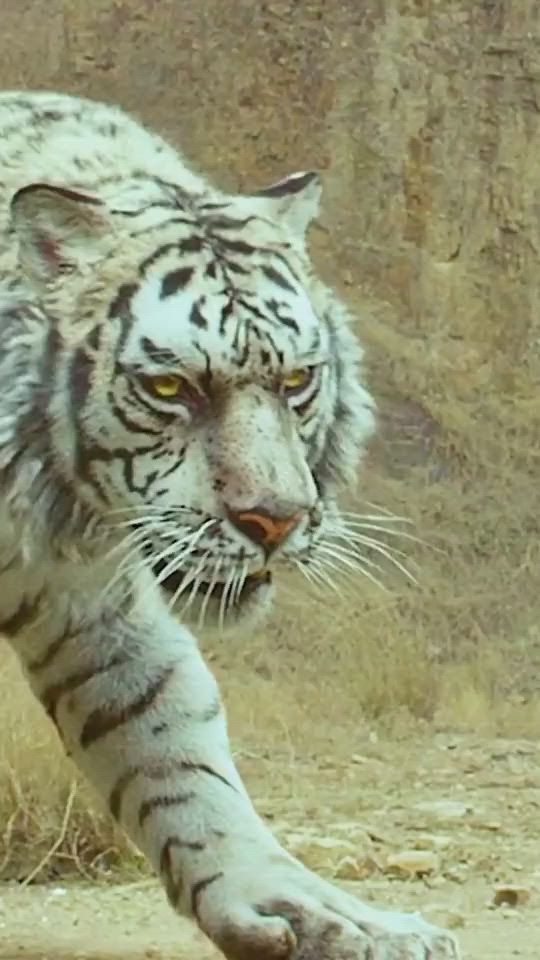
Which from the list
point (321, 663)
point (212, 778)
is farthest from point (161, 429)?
point (321, 663)

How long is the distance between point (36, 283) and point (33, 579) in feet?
1.37

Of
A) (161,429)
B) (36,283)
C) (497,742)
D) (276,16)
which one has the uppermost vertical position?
(276,16)

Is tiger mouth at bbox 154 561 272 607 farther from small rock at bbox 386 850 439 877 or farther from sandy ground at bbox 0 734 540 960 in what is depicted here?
small rock at bbox 386 850 439 877

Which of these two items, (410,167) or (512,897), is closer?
(512,897)

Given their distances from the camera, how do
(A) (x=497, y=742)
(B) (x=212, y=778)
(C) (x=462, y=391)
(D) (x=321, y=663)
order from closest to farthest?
(B) (x=212, y=778)
(A) (x=497, y=742)
(D) (x=321, y=663)
(C) (x=462, y=391)

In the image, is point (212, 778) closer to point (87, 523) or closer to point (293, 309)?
point (87, 523)

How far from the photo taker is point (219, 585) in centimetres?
287

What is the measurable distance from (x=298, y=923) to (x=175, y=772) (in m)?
0.33

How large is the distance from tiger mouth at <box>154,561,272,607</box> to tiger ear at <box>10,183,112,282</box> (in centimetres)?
41

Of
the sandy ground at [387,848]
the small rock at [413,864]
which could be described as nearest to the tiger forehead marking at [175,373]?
the sandy ground at [387,848]

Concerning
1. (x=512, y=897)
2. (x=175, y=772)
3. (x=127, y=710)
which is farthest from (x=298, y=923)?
(x=512, y=897)

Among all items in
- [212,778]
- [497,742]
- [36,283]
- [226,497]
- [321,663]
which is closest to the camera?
[226,497]

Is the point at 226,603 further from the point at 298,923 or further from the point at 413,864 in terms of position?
→ the point at 413,864

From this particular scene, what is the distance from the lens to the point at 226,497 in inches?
107
